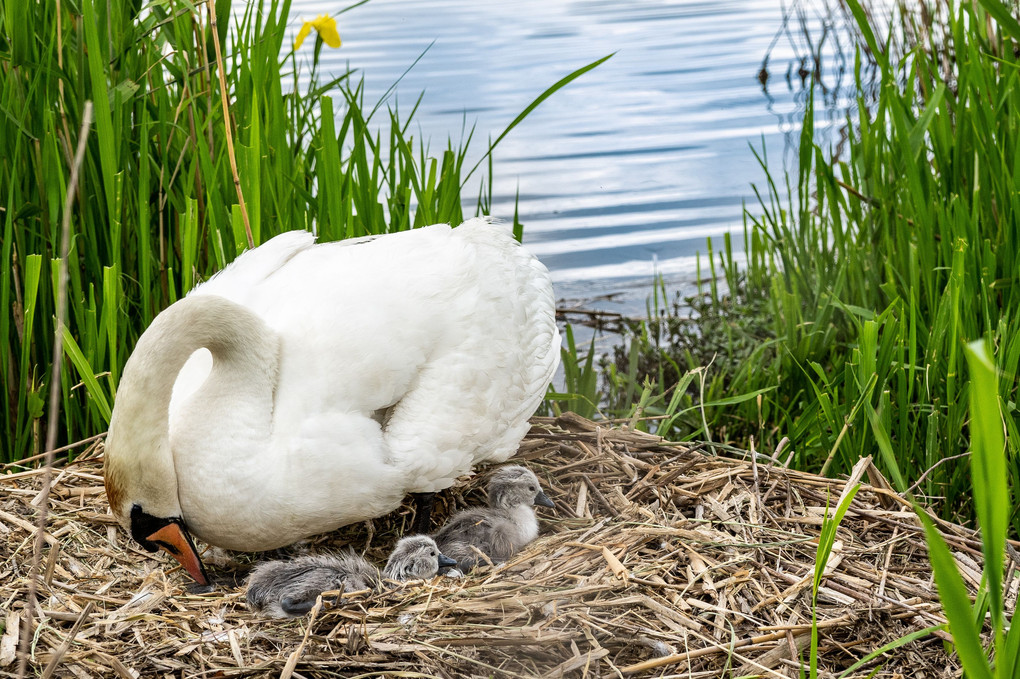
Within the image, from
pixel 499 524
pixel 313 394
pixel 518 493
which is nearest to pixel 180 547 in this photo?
pixel 313 394

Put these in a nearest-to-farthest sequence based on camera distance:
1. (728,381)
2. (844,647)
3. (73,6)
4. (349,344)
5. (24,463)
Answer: (844,647)
(349,344)
(73,6)
(24,463)
(728,381)

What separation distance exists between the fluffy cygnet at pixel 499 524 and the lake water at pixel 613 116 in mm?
2760

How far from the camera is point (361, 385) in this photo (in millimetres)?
2689

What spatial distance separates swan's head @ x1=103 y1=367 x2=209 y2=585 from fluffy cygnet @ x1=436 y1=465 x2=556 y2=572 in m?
0.75

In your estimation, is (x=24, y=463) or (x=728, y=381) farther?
(x=728, y=381)

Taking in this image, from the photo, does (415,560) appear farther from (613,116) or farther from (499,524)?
(613,116)

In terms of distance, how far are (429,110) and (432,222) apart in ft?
12.5

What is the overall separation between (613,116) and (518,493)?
6146 mm

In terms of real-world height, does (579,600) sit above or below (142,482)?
below

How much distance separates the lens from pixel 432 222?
394 centimetres

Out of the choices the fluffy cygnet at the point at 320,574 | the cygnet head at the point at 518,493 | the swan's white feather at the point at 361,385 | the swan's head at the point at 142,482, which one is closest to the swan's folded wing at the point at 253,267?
the swan's white feather at the point at 361,385

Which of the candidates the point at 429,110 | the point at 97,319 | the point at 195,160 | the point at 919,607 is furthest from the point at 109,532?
the point at 429,110

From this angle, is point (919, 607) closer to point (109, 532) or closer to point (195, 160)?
point (109, 532)

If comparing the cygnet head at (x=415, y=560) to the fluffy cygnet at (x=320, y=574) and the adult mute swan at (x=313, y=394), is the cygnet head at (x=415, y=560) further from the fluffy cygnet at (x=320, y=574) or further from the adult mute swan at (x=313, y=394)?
the adult mute swan at (x=313, y=394)
